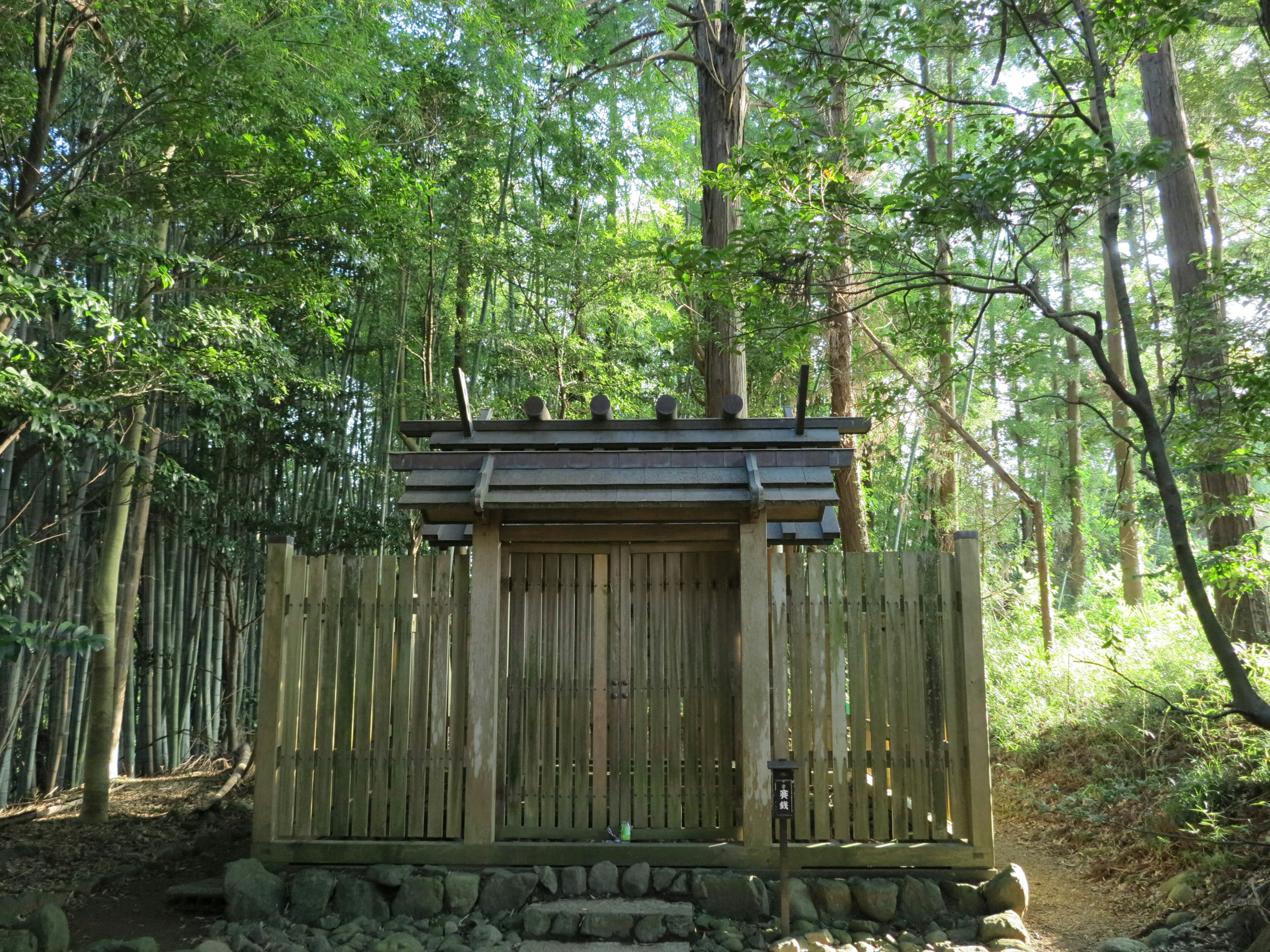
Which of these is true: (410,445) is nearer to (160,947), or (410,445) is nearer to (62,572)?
(62,572)

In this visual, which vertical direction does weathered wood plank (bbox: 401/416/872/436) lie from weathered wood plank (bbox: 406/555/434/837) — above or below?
above

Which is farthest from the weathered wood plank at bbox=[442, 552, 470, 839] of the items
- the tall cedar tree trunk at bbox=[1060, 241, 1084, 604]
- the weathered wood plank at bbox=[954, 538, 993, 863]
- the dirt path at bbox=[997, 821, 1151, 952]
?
the tall cedar tree trunk at bbox=[1060, 241, 1084, 604]

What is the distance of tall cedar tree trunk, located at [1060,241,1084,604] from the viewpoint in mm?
15062

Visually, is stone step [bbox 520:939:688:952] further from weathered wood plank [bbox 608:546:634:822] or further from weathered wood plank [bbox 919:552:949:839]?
weathered wood plank [bbox 919:552:949:839]

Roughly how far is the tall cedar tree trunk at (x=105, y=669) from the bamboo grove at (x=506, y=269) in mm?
28

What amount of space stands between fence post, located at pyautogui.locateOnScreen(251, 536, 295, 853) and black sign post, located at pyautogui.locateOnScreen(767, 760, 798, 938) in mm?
2667

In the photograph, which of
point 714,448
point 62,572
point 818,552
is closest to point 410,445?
point 62,572

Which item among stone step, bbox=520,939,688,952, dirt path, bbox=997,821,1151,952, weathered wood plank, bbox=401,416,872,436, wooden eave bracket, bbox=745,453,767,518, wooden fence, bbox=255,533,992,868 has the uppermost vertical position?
weathered wood plank, bbox=401,416,872,436

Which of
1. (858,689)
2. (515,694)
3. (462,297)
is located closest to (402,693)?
(515,694)

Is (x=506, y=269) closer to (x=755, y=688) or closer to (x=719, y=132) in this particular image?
(x=719, y=132)

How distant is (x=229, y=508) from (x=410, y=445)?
2.34 m

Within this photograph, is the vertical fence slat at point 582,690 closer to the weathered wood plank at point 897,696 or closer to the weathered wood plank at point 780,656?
the weathered wood plank at point 780,656

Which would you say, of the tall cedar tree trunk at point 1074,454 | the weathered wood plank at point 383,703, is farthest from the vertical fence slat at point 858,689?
the tall cedar tree trunk at point 1074,454

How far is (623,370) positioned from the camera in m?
10.6
